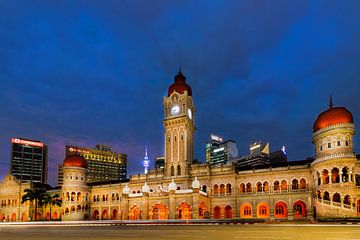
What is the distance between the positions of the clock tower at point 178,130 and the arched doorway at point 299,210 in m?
25.7

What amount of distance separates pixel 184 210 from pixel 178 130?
20.9 metres

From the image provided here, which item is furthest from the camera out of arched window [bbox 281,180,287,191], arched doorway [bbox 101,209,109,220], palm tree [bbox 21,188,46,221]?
palm tree [bbox 21,188,46,221]

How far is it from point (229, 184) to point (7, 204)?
78255mm

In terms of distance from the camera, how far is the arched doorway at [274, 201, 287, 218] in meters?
70.1

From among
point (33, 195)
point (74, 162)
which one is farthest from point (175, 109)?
point (33, 195)

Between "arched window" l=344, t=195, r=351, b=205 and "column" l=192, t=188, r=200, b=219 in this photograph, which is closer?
"arched window" l=344, t=195, r=351, b=205

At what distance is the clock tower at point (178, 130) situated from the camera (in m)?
84.4

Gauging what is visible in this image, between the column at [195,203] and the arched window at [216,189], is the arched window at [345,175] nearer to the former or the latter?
the column at [195,203]

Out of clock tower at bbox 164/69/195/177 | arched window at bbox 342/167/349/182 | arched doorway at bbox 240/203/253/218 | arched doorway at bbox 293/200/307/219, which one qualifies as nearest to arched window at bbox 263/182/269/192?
arched doorway at bbox 240/203/253/218

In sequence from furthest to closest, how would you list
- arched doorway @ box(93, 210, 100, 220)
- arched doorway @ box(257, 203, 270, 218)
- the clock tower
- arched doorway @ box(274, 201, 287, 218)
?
arched doorway @ box(93, 210, 100, 220) → the clock tower → arched doorway @ box(257, 203, 270, 218) → arched doorway @ box(274, 201, 287, 218)

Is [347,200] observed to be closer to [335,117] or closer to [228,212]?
[335,117]

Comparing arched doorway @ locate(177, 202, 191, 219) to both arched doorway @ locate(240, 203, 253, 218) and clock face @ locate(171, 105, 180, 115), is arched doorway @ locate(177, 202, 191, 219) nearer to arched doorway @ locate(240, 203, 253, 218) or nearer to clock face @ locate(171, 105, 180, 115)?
arched doorway @ locate(240, 203, 253, 218)

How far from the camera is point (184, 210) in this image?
74312mm

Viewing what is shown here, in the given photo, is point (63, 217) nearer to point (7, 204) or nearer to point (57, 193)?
point (57, 193)
